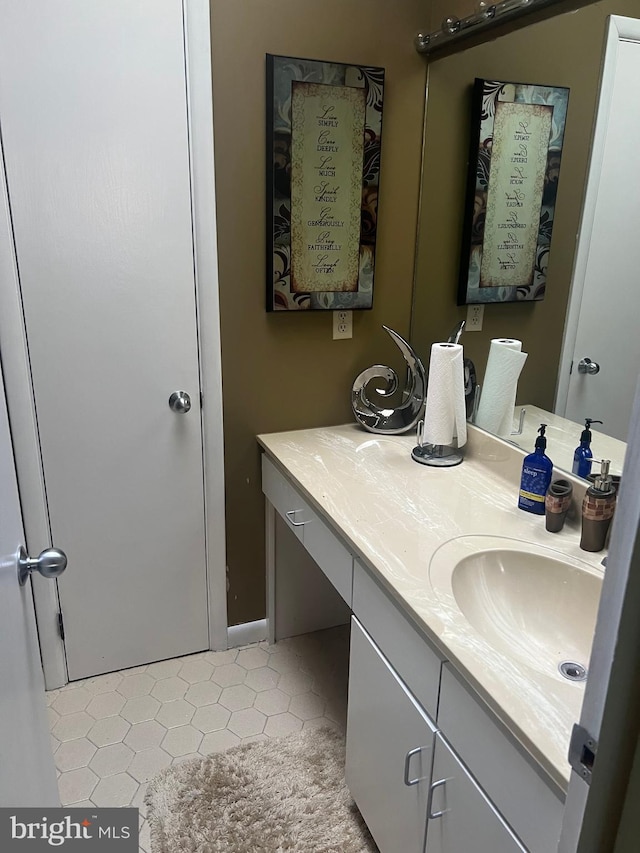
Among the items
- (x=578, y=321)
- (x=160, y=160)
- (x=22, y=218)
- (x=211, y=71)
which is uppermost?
(x=211, y=71)

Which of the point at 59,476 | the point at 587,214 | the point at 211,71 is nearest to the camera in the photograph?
the point at 587,214

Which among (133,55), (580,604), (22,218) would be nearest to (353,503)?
(580,604)

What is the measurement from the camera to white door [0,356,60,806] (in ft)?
3.13

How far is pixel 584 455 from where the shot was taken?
1524 mm

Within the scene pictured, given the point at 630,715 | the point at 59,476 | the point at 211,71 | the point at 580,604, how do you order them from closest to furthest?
the point at 630,715 → the point at 580,604 → the point at 211,71 → the point at 59,476

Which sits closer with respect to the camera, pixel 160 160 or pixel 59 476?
pixel 160 160

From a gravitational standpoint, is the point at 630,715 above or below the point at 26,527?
above

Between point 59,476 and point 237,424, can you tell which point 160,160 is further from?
point 59,476

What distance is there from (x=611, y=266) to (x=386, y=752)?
3.79 feet

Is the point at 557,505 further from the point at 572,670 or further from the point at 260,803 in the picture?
the point at 260,803

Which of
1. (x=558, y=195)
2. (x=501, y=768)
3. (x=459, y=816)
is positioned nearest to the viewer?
(x=501, y=768)

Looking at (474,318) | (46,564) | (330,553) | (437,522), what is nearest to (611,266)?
(474,318)

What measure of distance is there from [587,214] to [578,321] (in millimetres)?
242

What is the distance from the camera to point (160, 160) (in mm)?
1793
